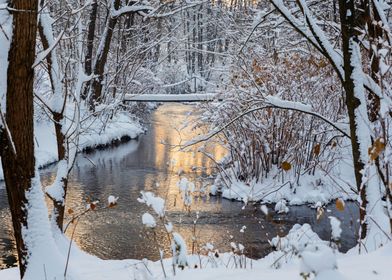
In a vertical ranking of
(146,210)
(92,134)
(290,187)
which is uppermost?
(92,134)

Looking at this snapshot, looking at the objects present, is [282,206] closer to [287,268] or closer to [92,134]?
[287,268]

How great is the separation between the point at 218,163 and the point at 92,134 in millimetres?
4791

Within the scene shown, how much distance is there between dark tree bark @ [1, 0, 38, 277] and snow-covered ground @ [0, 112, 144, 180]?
6.94 m

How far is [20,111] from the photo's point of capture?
3.19 m

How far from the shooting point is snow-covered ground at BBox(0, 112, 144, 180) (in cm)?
1201

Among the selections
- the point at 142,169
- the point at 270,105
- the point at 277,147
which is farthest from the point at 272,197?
the point at 270,105

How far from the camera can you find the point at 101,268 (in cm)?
441

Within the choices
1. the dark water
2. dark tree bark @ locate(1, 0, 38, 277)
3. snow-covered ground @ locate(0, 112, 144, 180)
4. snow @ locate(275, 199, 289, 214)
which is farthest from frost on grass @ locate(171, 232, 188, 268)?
snow-covered ground @ locate(0, 112, 144, 180)

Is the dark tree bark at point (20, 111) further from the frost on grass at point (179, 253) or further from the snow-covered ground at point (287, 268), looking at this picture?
the frost on grass at point (179, 253)

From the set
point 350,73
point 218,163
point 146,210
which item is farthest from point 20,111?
point 218,163

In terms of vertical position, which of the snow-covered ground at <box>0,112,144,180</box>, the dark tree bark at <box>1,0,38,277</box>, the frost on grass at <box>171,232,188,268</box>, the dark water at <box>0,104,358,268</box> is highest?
the dark tree bark at <box>1,0,38,277</box>

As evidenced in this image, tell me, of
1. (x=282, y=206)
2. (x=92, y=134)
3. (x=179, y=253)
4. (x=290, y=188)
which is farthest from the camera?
(x=92, y=134)

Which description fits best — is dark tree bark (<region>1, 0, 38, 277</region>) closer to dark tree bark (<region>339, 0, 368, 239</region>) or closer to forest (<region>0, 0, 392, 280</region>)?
forest (<region>0, 0, 392, 280</region>)

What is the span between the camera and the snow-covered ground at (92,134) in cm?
1201
